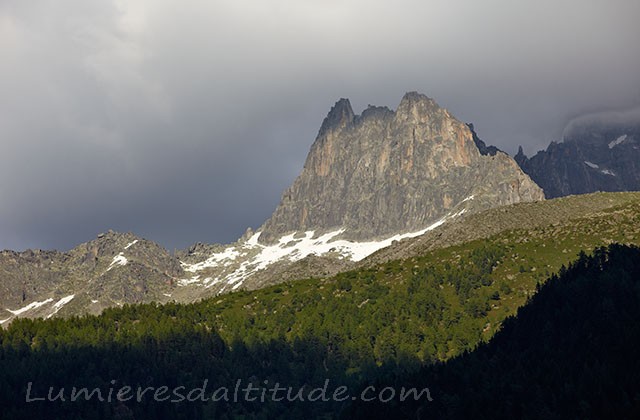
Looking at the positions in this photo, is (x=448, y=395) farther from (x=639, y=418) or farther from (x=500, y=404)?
(x=639, y=418)

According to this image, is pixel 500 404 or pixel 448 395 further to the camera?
pixel 448 395

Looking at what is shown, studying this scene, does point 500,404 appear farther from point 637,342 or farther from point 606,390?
point 637,342

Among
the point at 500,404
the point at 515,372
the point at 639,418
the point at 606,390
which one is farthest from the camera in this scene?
the point at 515,372

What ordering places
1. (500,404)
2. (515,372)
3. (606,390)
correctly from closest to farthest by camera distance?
1. (606,390)
2. (500,404)
3. (515,372)

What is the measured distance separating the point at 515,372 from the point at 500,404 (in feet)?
48.6

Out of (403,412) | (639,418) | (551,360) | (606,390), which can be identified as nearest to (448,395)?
(403,412)

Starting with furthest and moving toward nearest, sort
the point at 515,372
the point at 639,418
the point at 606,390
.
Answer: the point at 515,372, the point at 606,390, the point at 639,418

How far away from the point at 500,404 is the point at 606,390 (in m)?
22.8

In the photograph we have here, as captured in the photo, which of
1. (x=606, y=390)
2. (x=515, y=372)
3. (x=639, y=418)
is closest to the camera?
(x=639, y=418)

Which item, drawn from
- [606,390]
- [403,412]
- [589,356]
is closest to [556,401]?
[606,390]

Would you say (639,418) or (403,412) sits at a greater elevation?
(403,412)

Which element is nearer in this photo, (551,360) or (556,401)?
(556,401)

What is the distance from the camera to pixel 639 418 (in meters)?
158

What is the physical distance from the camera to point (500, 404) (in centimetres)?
18575
